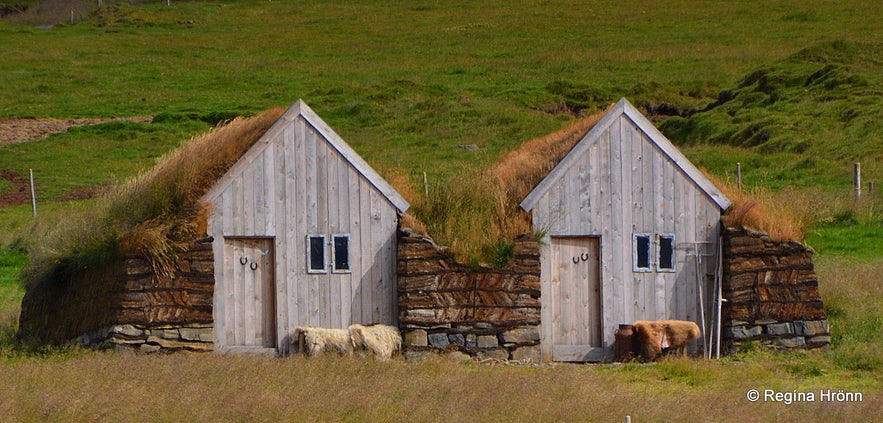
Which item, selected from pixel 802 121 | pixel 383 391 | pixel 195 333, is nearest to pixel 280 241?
pixel 195 333

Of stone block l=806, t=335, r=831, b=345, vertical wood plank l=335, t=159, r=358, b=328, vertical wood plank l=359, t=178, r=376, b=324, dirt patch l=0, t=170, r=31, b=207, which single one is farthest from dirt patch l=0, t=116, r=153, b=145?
stone block l=806, t=335, r=831, b=345

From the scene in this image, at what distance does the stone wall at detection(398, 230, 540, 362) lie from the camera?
1673 cm

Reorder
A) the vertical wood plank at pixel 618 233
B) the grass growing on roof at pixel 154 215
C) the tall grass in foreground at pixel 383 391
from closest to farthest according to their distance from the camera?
the tall grass in foreground at pixel 383 391 → the grass growing on roof at pixel 154 215 → the vertical wood plank at pixel 618 233

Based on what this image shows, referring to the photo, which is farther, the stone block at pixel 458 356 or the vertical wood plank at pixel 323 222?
the vertical wood plank at pixel 323 222

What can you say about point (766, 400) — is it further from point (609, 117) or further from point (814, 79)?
point (814, 79)

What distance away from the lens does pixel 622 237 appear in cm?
1741

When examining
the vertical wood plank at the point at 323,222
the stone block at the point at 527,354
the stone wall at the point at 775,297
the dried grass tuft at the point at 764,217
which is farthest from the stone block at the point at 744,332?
the vertical wood plank at the point at 323,222

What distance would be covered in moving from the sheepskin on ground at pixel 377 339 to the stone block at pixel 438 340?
0.40 m

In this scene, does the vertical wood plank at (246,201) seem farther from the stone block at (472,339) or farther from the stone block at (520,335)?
the stone block at (520,335)

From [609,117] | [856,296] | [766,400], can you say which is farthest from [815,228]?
[766,400]

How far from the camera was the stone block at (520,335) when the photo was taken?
16.8 metres

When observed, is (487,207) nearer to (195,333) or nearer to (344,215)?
(344,215)

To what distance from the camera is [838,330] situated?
701 inches

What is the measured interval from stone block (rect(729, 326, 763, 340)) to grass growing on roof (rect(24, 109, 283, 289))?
6.81 meters
